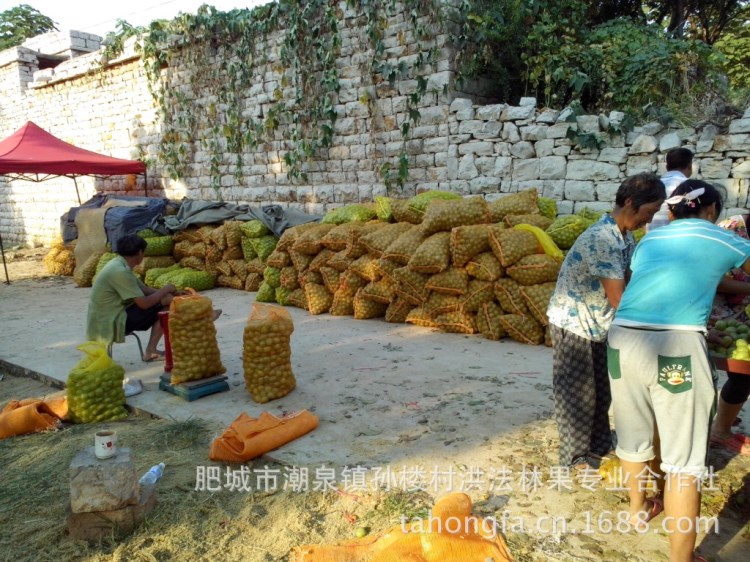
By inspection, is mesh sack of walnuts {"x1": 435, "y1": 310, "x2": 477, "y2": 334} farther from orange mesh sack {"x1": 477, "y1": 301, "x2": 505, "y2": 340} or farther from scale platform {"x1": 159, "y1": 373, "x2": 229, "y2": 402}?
scale platform {"x1": 159, "y1": 373, "x2": 229, "y2": 402}

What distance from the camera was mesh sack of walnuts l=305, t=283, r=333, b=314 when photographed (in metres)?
6.62

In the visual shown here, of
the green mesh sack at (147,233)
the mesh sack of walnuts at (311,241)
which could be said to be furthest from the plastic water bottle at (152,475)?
the green mesh sack at (147,233)

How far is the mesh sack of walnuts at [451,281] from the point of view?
17.7 feet

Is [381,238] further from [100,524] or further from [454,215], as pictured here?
[100,524]

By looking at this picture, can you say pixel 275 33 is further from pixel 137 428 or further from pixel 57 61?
pixel 57 61

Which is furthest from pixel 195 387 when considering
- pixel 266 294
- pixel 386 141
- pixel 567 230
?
pixel 386 141

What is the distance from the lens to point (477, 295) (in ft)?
17.6

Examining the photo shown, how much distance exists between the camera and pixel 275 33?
9062 mm

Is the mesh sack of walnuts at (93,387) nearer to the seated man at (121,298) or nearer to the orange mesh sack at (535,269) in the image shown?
the seated man at (121,298)

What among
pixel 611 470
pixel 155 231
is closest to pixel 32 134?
pixel 155 231

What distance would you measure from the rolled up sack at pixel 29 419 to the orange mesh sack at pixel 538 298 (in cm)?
380

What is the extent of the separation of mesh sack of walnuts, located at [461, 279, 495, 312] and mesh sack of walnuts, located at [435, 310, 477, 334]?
0.26 feet

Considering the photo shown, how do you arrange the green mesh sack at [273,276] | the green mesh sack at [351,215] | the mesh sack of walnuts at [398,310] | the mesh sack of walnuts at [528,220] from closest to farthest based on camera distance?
the mesh sack of walnuts at [528,220] < the mesh sack of walnuts at [398,310] < the green mesh sack at [351,215] < the green mesh sack at [273,276]

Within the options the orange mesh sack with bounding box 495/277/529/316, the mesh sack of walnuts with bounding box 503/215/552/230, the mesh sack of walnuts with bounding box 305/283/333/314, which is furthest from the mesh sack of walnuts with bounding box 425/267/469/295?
the mesh sack of walnuts with bounding box 305/283/333/314
